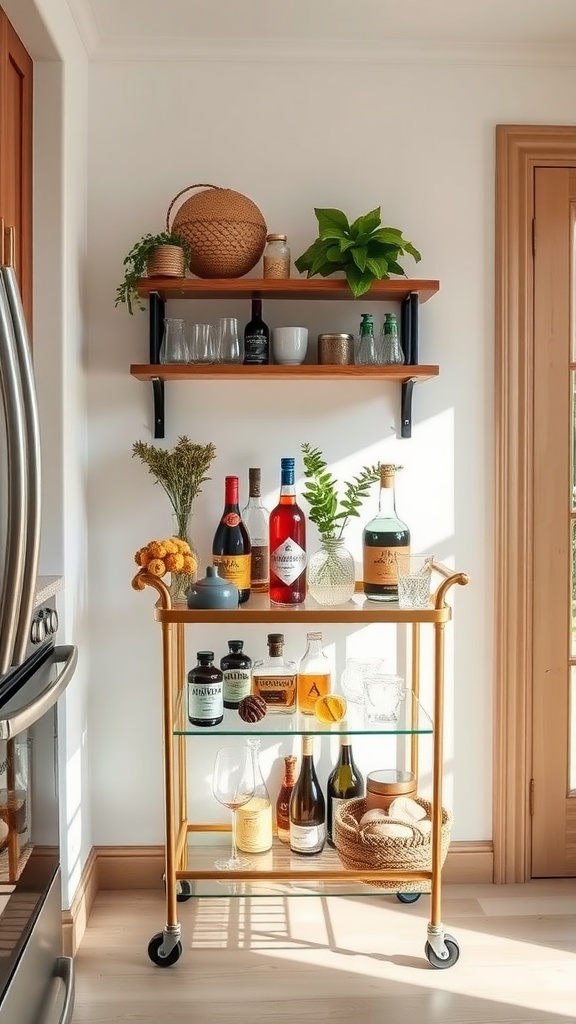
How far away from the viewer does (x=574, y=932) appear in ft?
7.41

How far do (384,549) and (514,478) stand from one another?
1.64 ft

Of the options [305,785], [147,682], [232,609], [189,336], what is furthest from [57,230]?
[305,785]

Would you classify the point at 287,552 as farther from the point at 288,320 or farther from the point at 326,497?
the point at 288,320

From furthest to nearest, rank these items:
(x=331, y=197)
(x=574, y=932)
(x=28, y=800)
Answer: (x=331, y=197) < (x=574, y=932) < (x=28, y=800)

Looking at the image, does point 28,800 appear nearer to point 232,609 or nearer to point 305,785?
point 232,609

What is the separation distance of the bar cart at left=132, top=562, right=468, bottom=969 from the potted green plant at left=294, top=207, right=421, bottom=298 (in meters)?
0.76

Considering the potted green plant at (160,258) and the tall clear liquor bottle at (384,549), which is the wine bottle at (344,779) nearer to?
the tall clear liquor bottle at (384,549)

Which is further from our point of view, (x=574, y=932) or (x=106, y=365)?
(x=106, y=365)

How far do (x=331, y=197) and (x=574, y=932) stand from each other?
2059 millimetres

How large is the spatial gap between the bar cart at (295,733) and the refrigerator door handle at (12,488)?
783 mm

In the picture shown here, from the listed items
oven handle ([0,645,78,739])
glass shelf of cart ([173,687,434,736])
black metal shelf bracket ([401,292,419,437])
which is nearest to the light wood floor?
glass shelf of cart ([173,687,434,736])

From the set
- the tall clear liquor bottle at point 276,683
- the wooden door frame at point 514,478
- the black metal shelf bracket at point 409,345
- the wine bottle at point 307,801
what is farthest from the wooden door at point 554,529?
the tall clear liquor bottle at point 276,683

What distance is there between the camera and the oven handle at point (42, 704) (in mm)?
1319

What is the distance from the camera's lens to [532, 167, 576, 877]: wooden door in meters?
2.44
